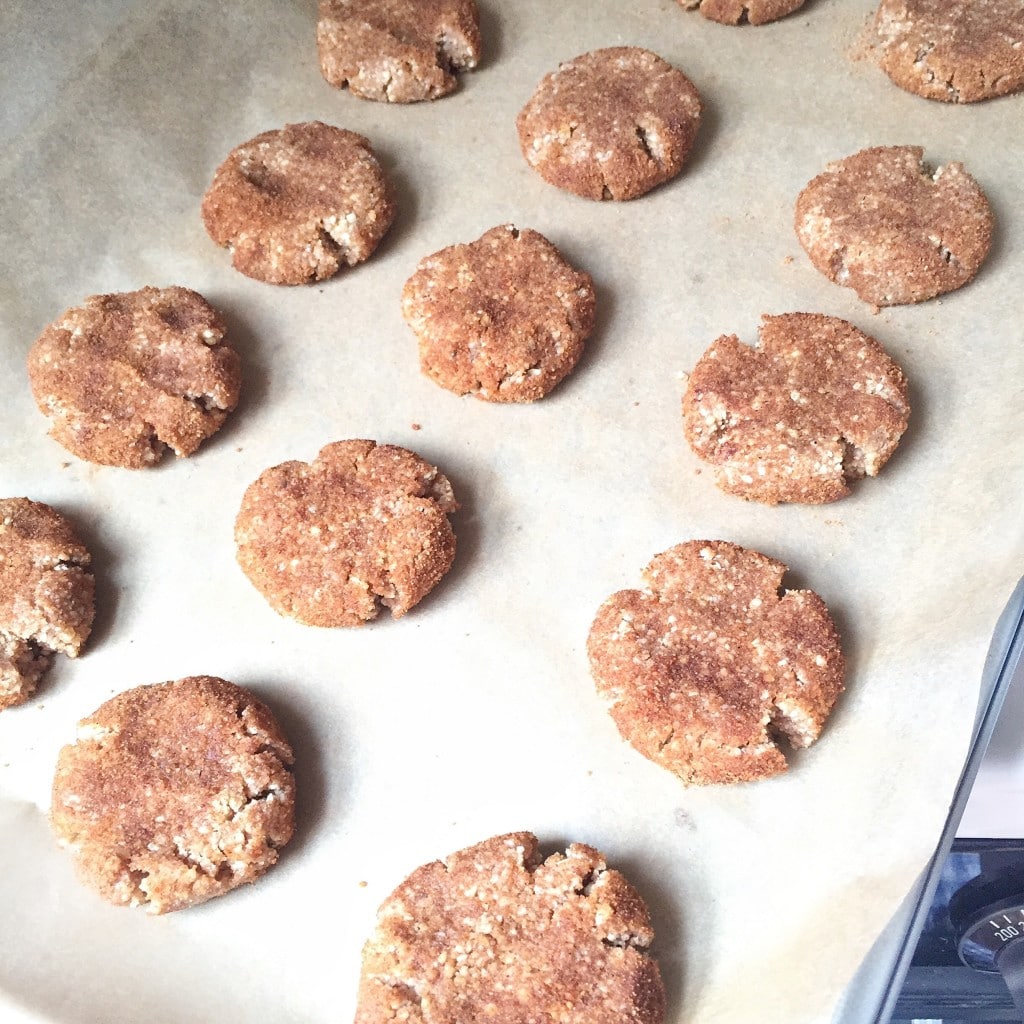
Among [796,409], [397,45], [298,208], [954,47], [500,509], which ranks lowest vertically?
[500,509]

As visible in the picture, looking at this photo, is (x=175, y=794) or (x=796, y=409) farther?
(x=796, y=409)

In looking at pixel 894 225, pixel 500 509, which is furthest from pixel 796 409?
pixel 500 509

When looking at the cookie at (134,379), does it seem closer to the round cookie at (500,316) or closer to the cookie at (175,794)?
the round cookie at (500,316)

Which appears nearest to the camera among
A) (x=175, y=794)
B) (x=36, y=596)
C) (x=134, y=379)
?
(x=175, y=794)

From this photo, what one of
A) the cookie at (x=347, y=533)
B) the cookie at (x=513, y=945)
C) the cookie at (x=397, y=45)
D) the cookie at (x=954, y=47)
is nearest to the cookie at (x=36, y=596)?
the cookie at (x=347, y=533)

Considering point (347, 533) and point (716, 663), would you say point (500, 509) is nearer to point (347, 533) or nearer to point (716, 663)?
point (347, 533)

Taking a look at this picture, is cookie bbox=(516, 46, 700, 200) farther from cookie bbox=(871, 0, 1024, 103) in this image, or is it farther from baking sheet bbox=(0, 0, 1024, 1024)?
cookie bbox=(871, 0, 1024, 103)
